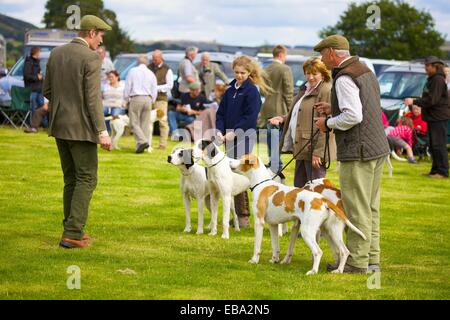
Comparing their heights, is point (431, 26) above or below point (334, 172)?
above

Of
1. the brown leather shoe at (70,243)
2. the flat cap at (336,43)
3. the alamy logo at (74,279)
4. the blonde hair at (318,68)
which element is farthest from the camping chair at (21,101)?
the flat cap at (336,43)

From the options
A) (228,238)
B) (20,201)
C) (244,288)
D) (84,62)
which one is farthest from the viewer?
(20,201)

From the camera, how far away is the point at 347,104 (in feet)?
25.9

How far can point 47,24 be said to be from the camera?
7931 cm

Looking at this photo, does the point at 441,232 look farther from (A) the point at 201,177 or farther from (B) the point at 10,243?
(B) the point at 10,243

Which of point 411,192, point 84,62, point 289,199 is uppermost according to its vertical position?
point 84,62

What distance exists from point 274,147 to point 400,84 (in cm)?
1162

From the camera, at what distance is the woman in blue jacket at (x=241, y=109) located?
10.1 meters

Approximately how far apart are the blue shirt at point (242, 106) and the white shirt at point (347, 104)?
88.4 inches

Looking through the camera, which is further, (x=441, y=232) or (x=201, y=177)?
(x=441, y=232)

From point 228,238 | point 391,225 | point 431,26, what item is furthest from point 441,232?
point 431,26

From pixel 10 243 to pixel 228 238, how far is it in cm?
241

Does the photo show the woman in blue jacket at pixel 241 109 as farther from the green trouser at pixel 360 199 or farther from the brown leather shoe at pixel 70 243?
the green trouser at pixel 360 199

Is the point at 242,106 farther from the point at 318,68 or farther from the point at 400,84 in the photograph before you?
the point at 400,84
